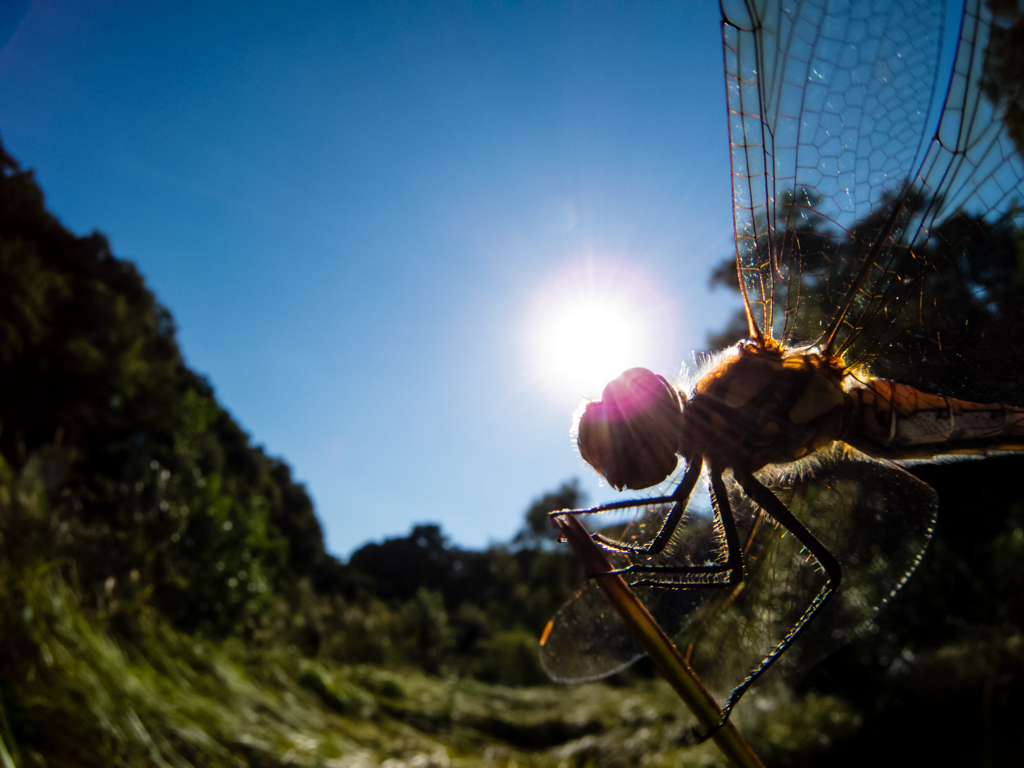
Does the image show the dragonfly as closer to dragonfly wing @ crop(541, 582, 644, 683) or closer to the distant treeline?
dragonfly wing @ crop(541, 582, 644, 683)

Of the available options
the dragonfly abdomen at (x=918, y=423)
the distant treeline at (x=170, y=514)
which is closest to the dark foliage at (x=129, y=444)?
the distant treeline at (x=170, y=514)

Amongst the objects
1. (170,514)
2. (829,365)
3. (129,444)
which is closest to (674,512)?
(829,365)

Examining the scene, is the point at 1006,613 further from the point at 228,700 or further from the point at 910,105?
the point at 228,700

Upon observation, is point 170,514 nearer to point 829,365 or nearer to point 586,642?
point 586,642

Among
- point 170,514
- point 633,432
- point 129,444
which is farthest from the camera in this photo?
point 129,444

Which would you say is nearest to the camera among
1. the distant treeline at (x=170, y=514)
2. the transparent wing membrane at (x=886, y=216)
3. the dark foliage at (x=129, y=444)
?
the transparent wing membrane at (x=886, y=216)

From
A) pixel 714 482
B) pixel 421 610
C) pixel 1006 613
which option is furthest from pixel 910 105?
pixel 421 610

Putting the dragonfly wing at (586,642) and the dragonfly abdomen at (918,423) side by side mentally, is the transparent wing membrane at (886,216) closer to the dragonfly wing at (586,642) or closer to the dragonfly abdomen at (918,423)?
the dragonfly abdomen at (918,423)
